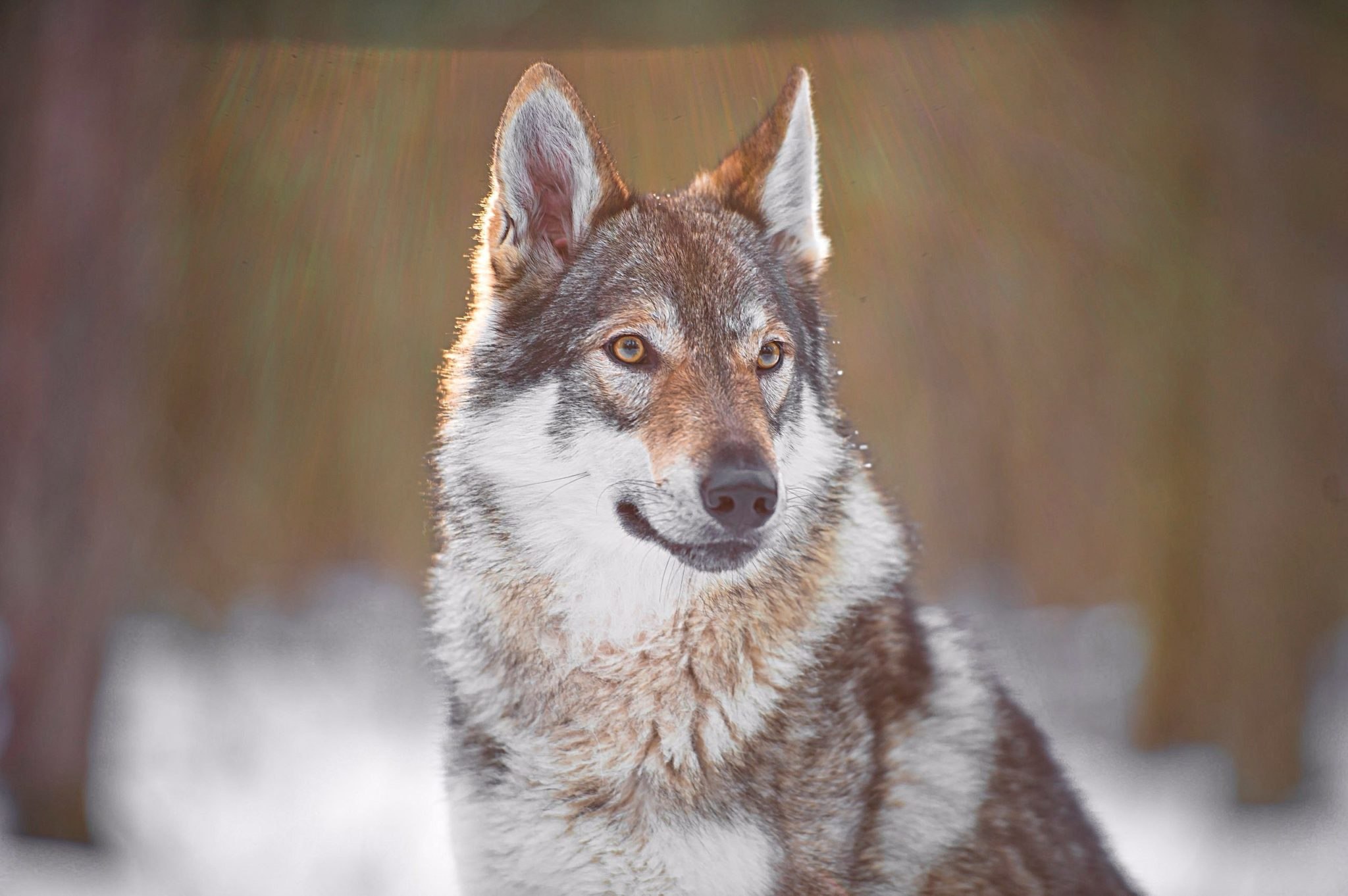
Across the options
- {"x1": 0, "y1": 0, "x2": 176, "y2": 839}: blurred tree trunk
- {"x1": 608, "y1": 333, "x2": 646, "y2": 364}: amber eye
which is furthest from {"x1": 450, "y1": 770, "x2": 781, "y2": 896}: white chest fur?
{"x1": 0, "y1": 0, "x2": 176, "y2": 839}: blurred tree trunk

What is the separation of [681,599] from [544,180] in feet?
3.52

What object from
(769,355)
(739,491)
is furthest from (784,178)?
(739,491)

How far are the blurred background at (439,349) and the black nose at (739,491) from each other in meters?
1.09

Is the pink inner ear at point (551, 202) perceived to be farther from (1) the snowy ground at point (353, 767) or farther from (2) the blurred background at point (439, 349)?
(1) the snowy ground at point (353, 767)

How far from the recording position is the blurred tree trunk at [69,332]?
9.91 feet

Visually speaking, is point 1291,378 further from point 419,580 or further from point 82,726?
point 82,726

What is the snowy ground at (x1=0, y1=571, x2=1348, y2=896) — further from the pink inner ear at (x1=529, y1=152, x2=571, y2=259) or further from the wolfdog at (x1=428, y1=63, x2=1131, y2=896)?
the pink inner ear at (x1=529, y1=152, x2=571, y2=259)

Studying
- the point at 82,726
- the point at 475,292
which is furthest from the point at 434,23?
the point at 82,726

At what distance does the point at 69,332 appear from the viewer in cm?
308

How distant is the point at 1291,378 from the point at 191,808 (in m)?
4.63

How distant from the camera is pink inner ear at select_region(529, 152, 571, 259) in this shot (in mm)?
2092

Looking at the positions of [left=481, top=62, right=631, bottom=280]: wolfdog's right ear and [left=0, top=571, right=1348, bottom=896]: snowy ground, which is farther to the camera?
[left=0, top=571, right=1348, bottom=896]: snowy ground

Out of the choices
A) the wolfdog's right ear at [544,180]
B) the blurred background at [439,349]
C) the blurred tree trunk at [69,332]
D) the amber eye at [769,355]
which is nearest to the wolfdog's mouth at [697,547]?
the amber eye at [769,355]

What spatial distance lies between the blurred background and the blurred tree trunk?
1 centimetres
